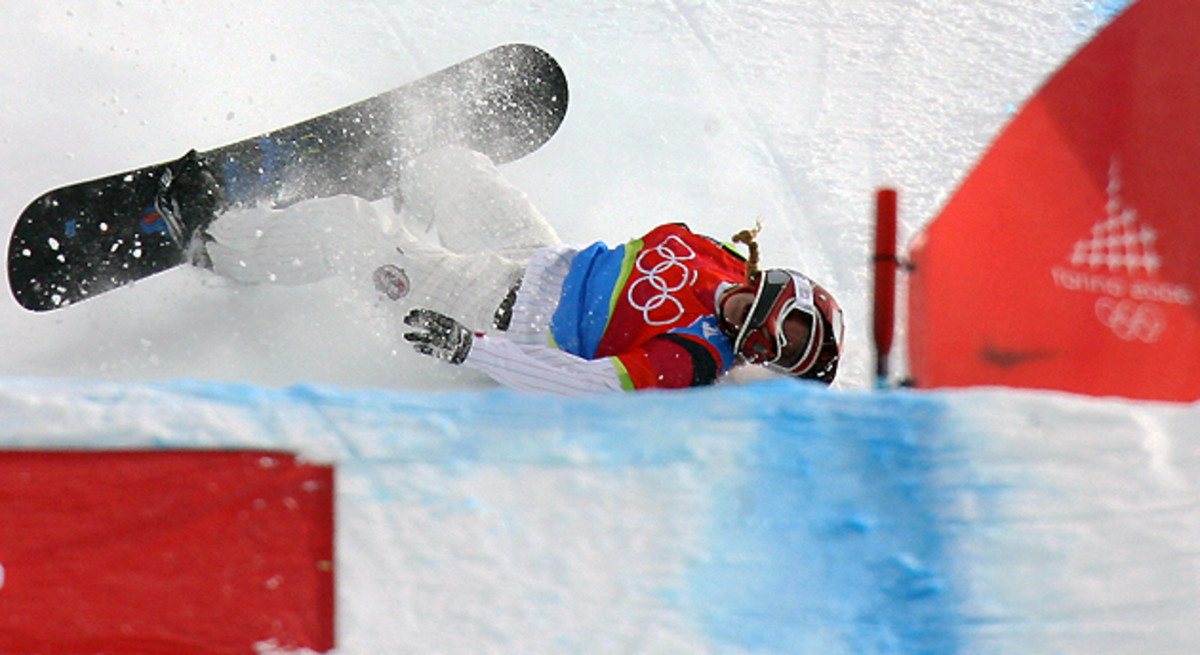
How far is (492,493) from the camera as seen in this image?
3.21ft

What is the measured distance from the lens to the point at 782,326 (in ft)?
5.99

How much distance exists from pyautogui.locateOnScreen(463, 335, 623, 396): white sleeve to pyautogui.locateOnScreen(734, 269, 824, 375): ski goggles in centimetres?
27

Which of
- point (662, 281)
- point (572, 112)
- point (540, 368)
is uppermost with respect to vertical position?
point (572, 112)

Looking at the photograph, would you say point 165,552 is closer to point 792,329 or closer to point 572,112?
point 792,329

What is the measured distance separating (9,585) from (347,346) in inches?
50.4

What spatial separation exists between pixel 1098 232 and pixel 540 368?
1089 mm

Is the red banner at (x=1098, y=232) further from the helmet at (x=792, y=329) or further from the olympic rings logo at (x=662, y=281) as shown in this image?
the olympic rings logo at (x=662, y=281)

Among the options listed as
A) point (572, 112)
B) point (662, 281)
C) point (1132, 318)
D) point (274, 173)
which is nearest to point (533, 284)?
point (662, 281)

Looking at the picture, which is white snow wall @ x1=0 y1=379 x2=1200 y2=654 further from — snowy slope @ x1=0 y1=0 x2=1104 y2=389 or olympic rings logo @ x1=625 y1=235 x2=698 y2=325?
snowy slope @ x1=0 y1=0 x2=1104 y2=389

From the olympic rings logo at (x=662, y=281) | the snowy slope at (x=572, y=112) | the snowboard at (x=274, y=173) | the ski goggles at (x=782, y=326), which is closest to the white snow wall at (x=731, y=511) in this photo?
the ski goggles at (x=782, y=326)

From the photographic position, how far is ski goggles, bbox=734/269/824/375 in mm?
1829

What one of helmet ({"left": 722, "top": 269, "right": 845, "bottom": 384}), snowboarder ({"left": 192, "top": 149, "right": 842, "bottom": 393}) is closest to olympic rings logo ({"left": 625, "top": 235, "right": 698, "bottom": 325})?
snowboarder ({"left": 192, "top": 149, "right": 842, "bottom": 393})

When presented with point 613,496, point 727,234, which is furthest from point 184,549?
point 727,234

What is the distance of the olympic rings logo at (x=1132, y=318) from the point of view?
1012mm
